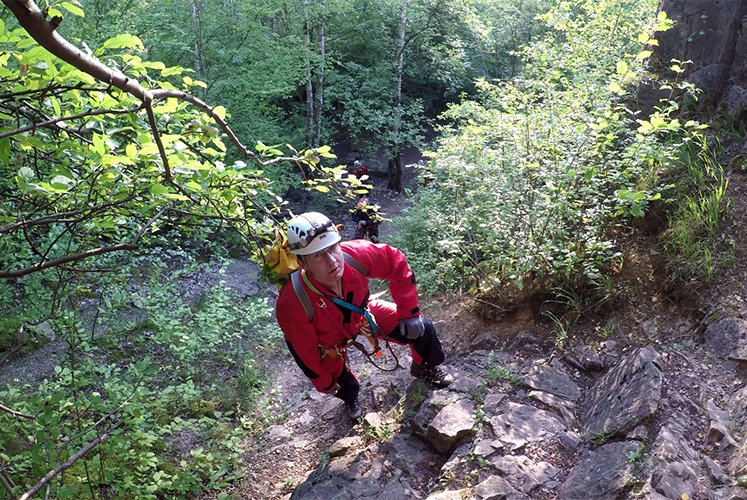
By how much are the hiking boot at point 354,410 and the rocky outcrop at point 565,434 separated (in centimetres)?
14

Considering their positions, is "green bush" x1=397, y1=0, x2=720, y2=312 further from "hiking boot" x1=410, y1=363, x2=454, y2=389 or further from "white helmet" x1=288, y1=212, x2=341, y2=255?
"white helmet" x1=288, y1=212, x2=341, y2=255

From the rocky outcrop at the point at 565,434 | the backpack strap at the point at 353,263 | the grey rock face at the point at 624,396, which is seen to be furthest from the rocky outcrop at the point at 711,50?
the backpack strap at the point at 353,263

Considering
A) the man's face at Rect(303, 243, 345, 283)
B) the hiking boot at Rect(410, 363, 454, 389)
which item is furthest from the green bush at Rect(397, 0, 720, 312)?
the man's face at Rect(303, 243, 345, 283)

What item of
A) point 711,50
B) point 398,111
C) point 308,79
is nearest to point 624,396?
point 711,50

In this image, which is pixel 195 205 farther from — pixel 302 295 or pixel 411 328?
pixel 411 328

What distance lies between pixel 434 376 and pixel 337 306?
4.11 ft

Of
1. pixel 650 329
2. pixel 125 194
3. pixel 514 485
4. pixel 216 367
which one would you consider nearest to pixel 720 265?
pixel 650 329

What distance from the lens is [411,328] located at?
4.44 meters

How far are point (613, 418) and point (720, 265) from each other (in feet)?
5.72

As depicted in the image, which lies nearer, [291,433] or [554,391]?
[554,391]

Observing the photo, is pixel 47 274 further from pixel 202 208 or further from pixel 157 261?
pixel 202 208

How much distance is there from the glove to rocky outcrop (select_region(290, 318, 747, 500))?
606 millimetres

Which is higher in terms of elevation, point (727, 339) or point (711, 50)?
point (711, 50)

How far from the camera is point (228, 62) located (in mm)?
12617
